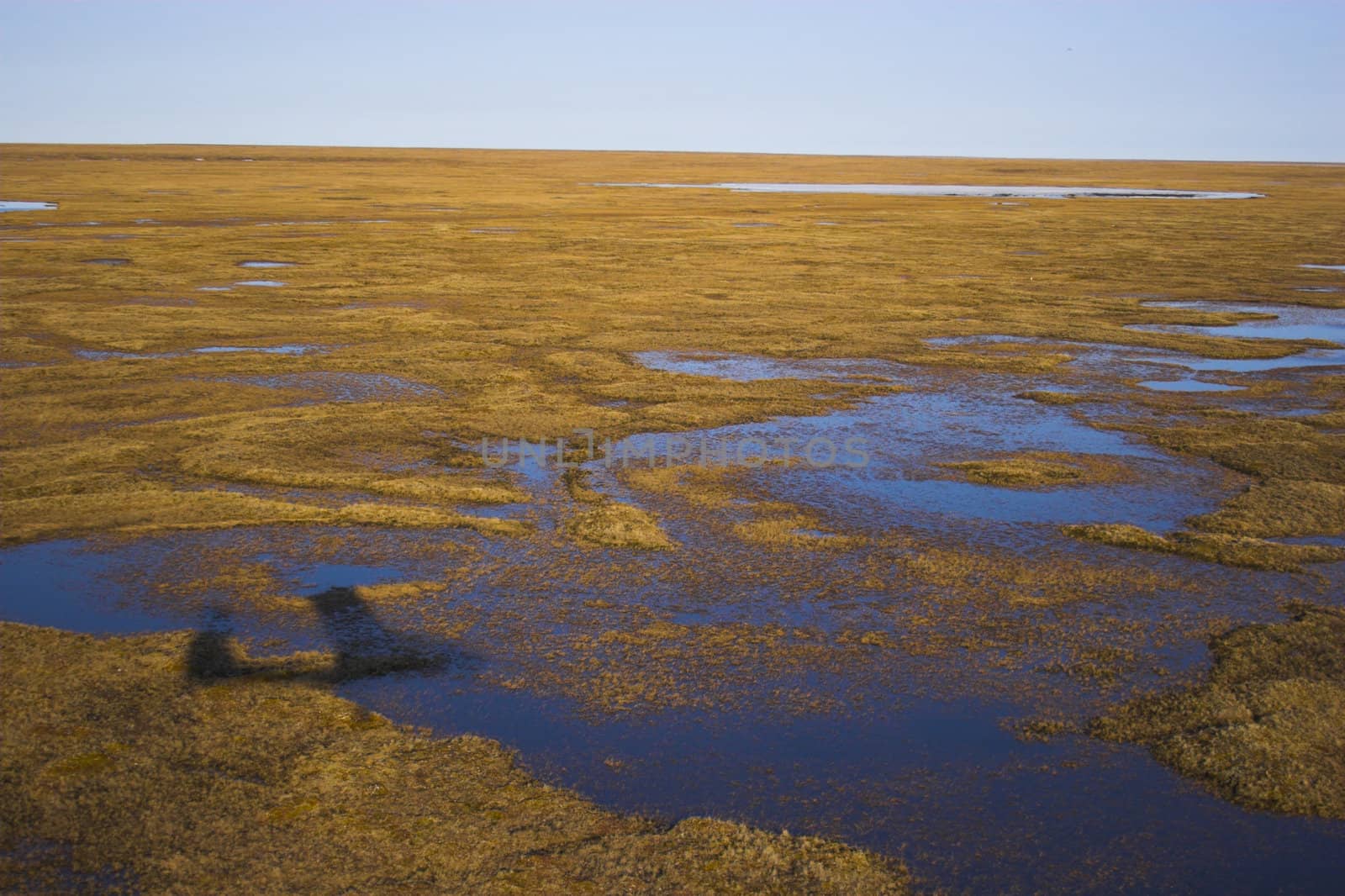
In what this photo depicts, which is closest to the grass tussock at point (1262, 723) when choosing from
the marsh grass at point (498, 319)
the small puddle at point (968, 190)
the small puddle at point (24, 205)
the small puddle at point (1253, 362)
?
the marsh grass at point (498, 319)

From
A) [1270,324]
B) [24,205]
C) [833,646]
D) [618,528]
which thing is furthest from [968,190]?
[833,646]

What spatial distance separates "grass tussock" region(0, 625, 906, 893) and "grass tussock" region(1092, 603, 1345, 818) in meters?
1.83

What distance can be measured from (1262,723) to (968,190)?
78525 mm

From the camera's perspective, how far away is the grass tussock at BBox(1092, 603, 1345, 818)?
15.8 feet

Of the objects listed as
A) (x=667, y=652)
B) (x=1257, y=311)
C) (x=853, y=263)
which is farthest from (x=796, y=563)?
(x=853, y=263)

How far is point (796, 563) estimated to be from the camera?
7.43m

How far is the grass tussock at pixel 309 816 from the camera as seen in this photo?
409 cm

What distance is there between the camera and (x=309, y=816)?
14.6 ft

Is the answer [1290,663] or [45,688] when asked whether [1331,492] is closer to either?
[1290,663]

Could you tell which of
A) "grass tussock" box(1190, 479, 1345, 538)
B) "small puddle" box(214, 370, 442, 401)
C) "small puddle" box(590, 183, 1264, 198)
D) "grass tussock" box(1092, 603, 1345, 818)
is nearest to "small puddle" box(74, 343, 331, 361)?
"small puddle" box(214, 370, 442, 401)

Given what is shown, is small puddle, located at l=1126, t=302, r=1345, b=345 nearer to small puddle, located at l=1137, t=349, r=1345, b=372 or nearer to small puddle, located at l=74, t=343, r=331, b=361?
small puddle, located at l=1137, t=349, r=1345, b=372

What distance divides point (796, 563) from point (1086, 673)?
7.03 feet

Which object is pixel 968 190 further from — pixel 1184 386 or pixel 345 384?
pixel 345 384

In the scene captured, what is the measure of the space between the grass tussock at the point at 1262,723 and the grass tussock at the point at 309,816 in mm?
1826
